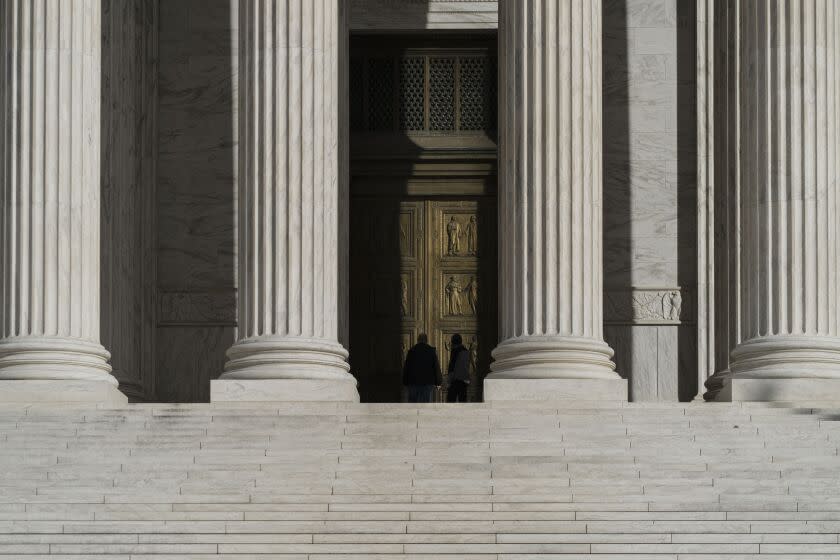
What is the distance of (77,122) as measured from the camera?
44.7 meters

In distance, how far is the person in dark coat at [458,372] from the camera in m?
53.5

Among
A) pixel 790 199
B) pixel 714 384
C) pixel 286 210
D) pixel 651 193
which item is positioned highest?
pixel 651 193

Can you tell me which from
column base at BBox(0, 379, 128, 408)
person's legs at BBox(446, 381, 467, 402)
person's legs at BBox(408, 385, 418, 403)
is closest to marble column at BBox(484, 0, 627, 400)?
person's legs at BBox(408, 385, 418, 403)

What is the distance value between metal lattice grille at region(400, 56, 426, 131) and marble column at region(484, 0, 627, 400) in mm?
12958

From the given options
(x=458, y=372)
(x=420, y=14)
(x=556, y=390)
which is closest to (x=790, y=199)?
(x=556, y=390)

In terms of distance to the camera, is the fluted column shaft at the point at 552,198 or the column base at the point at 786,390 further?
the fluted column shaft at the point at 552,198

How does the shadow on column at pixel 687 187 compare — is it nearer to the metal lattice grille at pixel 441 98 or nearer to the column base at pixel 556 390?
the metal lattice grille at pixel 441 98

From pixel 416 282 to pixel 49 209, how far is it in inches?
682

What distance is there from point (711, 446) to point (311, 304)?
36.8ft

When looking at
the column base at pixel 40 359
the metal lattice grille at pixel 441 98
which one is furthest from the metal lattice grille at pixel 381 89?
the column base at pixel 40 359

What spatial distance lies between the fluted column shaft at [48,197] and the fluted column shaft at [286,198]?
12.1 feet

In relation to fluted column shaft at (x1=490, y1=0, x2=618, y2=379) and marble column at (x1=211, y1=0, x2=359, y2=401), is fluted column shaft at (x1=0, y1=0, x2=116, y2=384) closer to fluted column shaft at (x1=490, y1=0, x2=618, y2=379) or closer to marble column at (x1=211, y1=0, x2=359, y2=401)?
marble column at (x1=211, y1=0, x2=359, y2=401)

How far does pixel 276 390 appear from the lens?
44.1m

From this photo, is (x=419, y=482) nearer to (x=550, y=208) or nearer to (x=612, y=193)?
(x=550, y=208)
